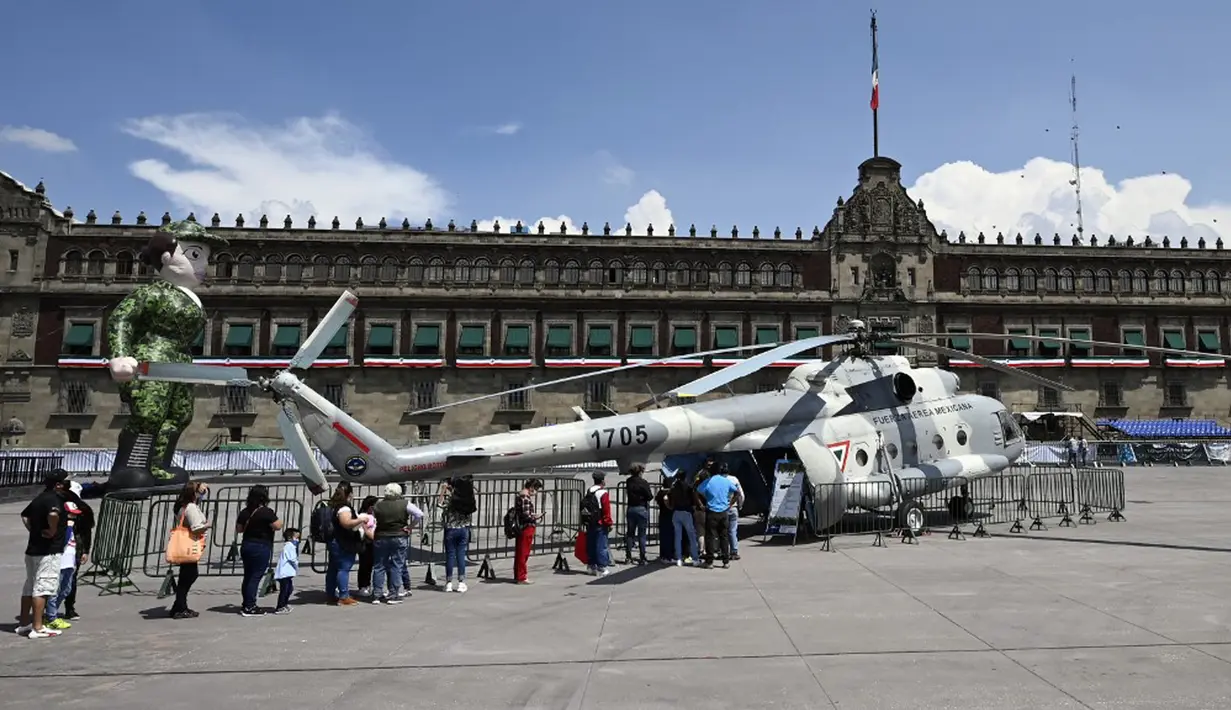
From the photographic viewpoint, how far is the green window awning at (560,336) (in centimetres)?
5047

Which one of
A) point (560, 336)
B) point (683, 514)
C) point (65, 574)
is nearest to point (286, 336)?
point (560, 336)

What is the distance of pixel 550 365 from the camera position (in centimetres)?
5009

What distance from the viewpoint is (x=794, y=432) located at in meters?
16.2

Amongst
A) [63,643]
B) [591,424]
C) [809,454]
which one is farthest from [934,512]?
[63,643]

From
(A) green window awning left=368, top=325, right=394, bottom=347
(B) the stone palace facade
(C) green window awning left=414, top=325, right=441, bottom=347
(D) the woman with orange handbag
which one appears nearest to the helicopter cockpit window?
(D) the woman with orange handbag

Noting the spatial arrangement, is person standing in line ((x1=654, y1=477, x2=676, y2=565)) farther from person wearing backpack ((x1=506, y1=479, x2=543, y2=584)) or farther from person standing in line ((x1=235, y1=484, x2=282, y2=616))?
person standing in line ((x1=235, y1=484, x2=282, y2=616))

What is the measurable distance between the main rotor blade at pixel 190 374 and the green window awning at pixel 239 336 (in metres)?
41.2

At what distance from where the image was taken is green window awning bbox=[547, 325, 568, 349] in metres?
50.5

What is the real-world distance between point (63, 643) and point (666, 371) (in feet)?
140

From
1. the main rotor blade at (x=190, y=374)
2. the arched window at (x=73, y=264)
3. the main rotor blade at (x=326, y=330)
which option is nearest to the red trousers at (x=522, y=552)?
the main rotor blade at (x=326, y=330)

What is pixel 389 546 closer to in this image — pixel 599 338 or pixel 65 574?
pixel 65 574

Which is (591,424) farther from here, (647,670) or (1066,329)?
(1066,329)

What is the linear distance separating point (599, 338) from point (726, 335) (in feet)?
28.3

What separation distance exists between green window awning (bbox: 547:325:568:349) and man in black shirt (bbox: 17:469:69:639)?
4202cm
